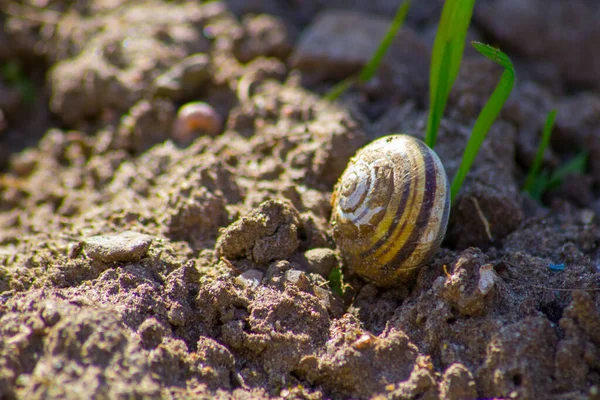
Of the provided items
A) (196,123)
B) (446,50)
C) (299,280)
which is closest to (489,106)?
(446,50)

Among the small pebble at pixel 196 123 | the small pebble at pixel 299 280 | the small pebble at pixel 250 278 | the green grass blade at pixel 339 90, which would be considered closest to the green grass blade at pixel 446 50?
the green grass blade at pixel 339 90

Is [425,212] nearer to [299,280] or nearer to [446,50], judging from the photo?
[299,280]

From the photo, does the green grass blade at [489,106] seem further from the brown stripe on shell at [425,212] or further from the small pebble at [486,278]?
the small pebble at [486,278]

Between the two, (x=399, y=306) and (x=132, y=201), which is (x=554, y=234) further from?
(x=132, y=201)

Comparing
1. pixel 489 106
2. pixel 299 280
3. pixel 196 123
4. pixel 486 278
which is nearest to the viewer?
pixel 486 278

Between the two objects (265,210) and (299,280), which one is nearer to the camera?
(299,280)

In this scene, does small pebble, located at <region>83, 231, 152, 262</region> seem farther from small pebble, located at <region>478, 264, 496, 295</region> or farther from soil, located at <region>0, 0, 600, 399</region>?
small pebble, located at <region>478, 264, 496, 295</region>

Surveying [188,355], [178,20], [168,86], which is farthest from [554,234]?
[178,20]
